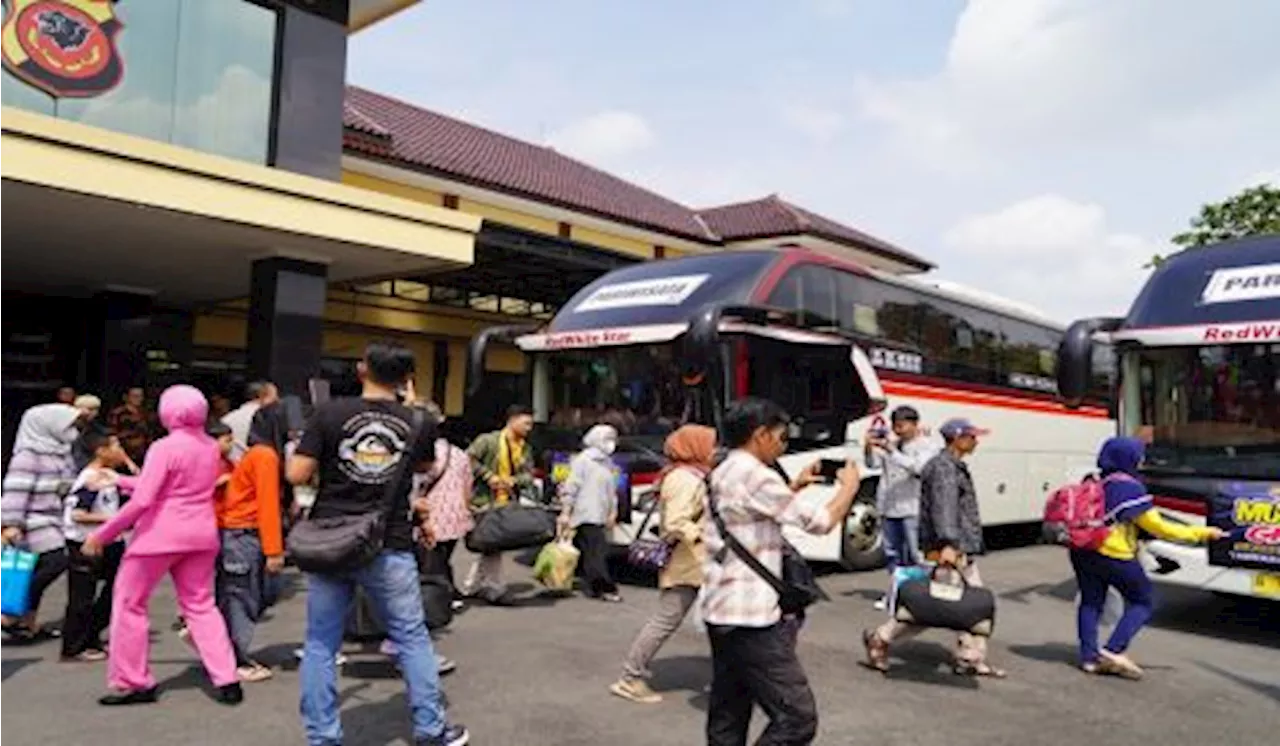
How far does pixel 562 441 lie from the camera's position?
1041cm

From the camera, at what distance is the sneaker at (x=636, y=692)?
5.53 meters

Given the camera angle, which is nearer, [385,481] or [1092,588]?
[385,481]

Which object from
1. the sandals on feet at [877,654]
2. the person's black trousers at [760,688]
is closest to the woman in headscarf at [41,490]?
the person's black trousers at [760,688]

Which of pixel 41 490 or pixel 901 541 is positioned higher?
pixel 41 490

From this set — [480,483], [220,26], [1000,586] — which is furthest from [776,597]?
[220,26]

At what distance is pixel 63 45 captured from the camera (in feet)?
36.2

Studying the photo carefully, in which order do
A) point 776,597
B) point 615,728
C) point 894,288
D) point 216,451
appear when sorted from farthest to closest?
1. point 894,288
2. point 216,451
3. point 615,728
4. point 776,597

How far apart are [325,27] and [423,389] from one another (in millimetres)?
8914

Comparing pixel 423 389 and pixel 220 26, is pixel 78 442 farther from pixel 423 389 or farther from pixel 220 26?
pixel 423 389

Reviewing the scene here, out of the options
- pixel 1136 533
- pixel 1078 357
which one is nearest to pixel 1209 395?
pixel 1078 357

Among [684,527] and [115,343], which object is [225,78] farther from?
[684,527]

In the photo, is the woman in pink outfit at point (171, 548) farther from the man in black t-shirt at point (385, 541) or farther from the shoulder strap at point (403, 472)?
the shoulder strap at point (403, 472)

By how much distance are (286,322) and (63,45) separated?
3.88 meters

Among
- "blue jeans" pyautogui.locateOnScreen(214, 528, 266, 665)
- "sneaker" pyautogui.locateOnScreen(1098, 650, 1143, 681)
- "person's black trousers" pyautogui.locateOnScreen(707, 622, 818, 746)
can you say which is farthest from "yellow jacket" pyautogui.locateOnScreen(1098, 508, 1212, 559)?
"blue jeans" pyautogui.locateOnScreen(214, 528, 266, 665)
